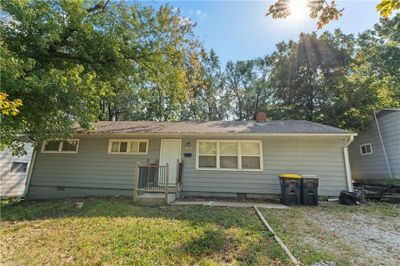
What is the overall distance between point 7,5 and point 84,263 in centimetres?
687

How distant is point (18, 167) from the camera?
42.1 feet

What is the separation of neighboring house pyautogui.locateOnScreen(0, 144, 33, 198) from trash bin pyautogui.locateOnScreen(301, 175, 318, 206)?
1422 cm

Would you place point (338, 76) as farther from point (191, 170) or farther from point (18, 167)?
point (18, 167)

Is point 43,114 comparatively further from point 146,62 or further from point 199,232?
point 199,232

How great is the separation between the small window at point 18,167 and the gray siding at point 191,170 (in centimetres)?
538

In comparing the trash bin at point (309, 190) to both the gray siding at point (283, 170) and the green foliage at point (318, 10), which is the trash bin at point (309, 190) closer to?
the gray siding at point (283, 170)

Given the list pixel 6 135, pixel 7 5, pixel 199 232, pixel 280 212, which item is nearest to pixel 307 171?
pixel 280 212

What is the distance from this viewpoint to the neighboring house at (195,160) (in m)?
7.91

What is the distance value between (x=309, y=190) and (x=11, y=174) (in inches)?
628

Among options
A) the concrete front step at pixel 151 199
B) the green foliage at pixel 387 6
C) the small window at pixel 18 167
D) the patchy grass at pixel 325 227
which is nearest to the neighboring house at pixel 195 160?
the concrete front step at pixel 151 199

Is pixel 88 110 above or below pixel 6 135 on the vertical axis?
above

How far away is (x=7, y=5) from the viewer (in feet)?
18.4

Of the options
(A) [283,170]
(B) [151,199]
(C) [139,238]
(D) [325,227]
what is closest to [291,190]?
(A) [283,170]

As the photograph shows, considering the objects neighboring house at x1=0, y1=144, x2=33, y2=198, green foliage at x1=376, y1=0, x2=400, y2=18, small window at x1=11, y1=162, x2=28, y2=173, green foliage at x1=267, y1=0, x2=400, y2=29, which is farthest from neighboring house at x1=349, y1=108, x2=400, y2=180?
small window at x1=11, y1=162, x2=28, y2=173
